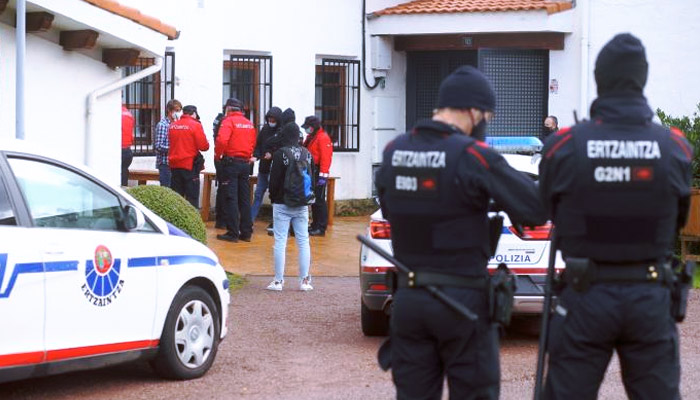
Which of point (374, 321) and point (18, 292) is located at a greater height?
point (18, 292)

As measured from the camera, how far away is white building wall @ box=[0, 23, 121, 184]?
12.3 meters

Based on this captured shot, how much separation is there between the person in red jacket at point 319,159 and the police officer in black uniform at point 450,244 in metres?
12.1

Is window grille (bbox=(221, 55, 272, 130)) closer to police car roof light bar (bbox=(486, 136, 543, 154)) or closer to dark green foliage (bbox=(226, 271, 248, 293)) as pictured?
police car roof light bar (bbox=(486, 136, 543, 154))

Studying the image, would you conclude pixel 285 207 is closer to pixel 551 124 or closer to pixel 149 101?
pixel 149 101

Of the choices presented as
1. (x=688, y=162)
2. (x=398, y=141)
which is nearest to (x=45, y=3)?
(x=398, y=141)

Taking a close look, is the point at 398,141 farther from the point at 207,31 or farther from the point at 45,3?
the point at 207,31

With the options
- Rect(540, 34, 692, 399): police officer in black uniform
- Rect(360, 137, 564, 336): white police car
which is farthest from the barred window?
Rect(540, 34, 692, 399): police officer in black uniform

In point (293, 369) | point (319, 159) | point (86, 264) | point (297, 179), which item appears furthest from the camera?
point (319, 159)

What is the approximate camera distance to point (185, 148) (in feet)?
55.0

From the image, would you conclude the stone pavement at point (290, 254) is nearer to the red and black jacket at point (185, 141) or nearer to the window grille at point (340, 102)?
the red and black jacket at point (185, 141)

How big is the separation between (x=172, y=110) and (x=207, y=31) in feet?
6.44

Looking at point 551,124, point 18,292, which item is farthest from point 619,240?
point 551,124

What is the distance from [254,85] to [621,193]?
15129mm

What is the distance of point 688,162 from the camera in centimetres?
525
